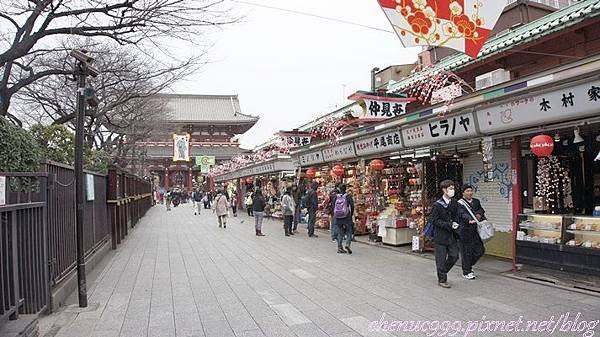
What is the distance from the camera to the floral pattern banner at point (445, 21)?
21.7ft

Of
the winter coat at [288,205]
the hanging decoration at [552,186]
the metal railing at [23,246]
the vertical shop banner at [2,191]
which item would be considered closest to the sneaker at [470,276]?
the hanging decoration at [552,186]

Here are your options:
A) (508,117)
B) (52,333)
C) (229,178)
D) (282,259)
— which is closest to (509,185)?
(508,117)

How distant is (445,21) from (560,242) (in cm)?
434

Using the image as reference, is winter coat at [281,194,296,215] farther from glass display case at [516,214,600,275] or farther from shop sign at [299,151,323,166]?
glass display case at [516,214,600,275]

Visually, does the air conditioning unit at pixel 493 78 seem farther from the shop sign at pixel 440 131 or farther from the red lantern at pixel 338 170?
the red lantern at pixel 338 170

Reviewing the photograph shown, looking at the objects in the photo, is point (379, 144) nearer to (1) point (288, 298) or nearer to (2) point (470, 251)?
(2) point (470, 251)

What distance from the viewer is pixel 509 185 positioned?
1043 cm

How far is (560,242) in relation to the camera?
309 inches

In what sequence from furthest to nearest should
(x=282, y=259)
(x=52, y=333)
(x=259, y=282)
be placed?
1. (x=282, y=259)
2. (x=259, y=282)
3. (x=52, y=333)

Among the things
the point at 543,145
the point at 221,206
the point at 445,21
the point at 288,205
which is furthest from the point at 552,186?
the point at 221,206

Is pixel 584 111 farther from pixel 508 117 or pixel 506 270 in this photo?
pixel 506 270

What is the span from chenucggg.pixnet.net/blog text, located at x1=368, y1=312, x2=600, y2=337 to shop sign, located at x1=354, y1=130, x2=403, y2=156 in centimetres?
586

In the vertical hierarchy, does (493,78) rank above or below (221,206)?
above

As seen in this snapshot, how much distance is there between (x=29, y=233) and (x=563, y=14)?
1049 centimetres
